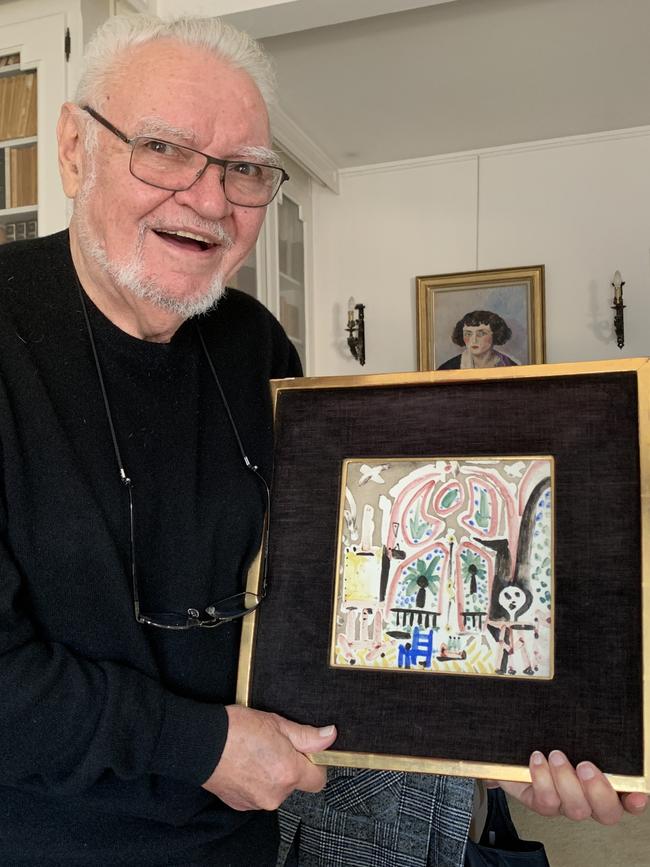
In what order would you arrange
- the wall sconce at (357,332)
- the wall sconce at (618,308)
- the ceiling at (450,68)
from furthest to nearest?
1. the wall sconce at (357,332)
2. the wall sconce at (618,308)
3. the ceiling at (450,68)

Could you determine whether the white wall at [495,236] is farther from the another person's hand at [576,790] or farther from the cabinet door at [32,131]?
the another person's hand at [576,790]

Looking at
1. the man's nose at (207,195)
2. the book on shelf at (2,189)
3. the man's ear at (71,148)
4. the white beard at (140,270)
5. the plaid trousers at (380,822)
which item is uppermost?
the book on shelf at (2,189)

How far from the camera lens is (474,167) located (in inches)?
187

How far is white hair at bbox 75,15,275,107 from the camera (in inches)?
39.3

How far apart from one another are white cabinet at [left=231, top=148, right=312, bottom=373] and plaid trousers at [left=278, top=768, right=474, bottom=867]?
2747mm

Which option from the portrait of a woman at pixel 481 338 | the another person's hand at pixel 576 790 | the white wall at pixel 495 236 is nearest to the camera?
the another person's hand at pixel 576 790

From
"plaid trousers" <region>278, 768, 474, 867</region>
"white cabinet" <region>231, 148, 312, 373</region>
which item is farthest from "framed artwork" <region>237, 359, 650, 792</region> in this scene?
"white cabinet" <region>231, 148, 312, 373</region>

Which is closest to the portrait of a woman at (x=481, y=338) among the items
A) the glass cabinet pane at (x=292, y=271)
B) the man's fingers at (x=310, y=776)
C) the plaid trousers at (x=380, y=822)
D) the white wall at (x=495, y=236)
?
the white wall at (x=495, y=236)

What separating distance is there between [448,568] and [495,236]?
407cm

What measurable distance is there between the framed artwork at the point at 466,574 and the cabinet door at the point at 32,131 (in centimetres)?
207

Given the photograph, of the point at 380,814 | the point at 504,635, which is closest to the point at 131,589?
the point at 504,635

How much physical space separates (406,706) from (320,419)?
362 millimetres

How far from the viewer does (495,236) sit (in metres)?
4.71

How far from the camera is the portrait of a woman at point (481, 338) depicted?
4604 mm
